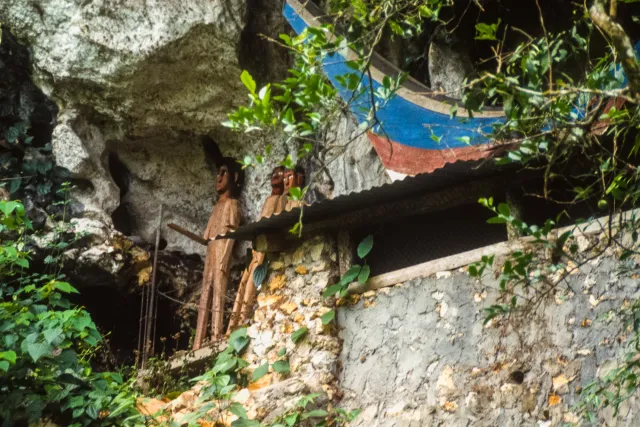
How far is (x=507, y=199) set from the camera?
585 centimetres

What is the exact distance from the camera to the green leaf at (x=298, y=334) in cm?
618

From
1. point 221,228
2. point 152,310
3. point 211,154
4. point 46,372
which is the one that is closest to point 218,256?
point 221,228

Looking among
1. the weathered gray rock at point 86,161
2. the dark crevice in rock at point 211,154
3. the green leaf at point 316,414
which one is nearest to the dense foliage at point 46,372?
the green leaf at point 316,414

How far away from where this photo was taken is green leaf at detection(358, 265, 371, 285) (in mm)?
6195

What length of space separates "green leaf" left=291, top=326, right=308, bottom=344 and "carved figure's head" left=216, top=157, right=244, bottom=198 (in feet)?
10.3

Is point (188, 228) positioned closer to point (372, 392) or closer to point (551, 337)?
point (372, 392)

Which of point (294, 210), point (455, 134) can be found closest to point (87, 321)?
point (294, 210)

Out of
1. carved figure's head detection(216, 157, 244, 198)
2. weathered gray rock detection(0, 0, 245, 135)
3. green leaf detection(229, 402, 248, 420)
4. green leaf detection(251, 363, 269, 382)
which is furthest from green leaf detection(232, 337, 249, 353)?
weathered gray rock detection(0, 0, 245, 135)

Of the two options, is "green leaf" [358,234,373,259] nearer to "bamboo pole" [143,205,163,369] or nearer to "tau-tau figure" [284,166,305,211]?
"tau-tau figure" [284,166,305,211]

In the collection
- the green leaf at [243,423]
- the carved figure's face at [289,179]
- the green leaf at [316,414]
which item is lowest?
the green leaf at [243,423]

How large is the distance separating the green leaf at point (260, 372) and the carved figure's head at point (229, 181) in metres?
3.27

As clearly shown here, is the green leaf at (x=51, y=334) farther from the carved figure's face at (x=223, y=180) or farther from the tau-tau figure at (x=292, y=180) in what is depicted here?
the carved figure's face at (x=223, y=180)

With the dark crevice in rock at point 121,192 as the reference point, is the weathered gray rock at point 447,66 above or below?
above

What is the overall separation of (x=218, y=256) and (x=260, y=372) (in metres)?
2.77
